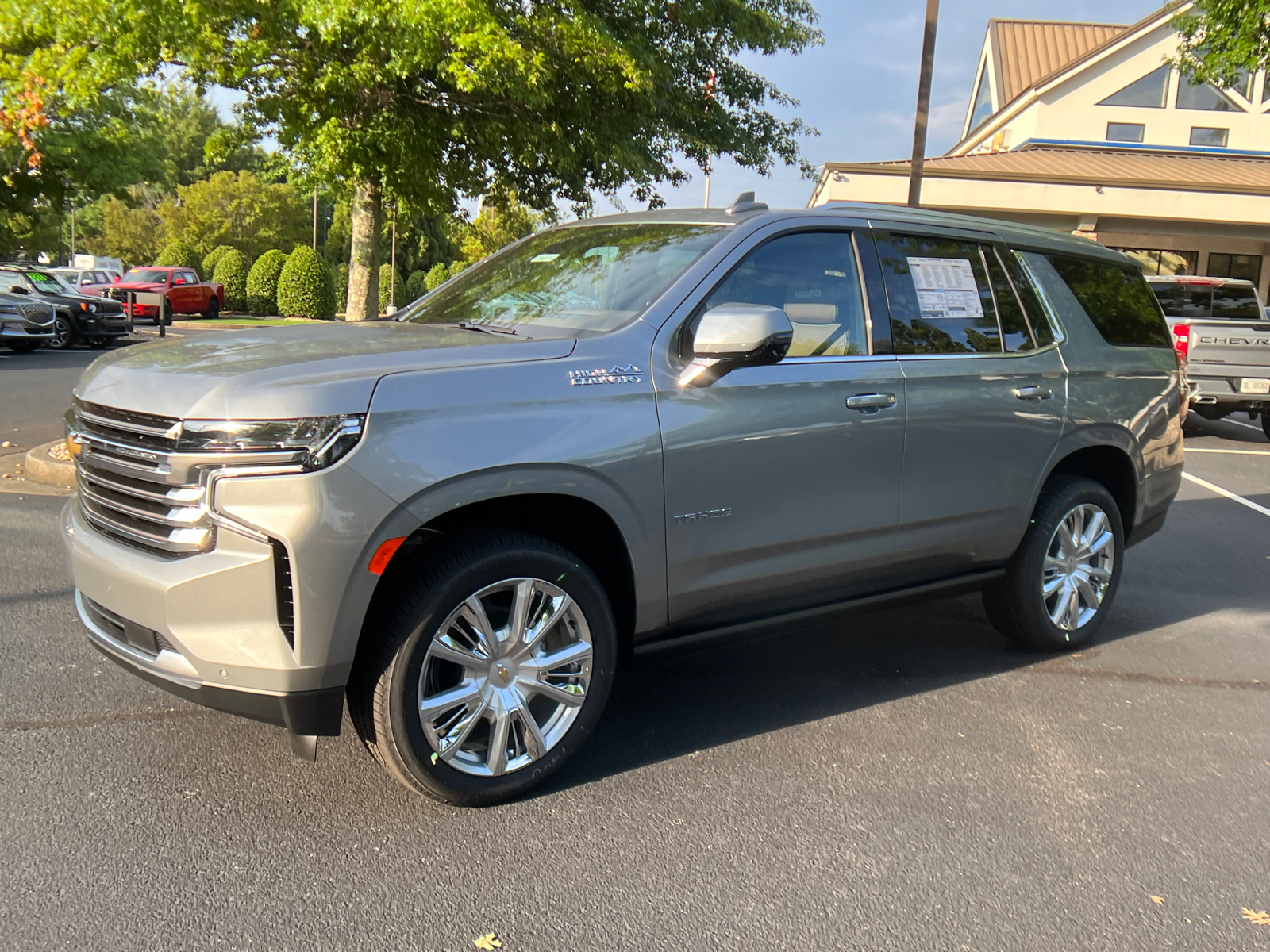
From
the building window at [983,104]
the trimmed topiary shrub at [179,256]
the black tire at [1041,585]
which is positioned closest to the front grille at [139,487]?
the black tire at [1041,585]

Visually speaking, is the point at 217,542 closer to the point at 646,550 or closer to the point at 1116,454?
the point at 646,550

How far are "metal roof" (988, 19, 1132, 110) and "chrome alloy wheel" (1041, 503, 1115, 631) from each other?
3863 cm

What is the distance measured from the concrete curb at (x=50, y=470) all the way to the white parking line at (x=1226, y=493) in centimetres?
929

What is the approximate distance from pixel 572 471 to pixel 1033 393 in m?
2.37

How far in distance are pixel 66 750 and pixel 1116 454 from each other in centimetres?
458

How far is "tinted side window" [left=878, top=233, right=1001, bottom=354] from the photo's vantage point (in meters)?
4.33

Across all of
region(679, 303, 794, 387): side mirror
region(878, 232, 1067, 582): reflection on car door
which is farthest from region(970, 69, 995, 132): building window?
region(679, 303, 794, 387): side mirror

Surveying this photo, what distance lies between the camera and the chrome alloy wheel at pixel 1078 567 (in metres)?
4.98

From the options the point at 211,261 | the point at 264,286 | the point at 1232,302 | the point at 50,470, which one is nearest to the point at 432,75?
the point at 50,470

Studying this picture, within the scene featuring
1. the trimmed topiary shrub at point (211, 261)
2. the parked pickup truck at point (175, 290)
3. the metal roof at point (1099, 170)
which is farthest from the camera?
the trimmed topiary shrub at point (211, 261)

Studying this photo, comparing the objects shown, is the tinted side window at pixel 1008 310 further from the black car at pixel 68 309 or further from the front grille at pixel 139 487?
the black car at pixel 68 309

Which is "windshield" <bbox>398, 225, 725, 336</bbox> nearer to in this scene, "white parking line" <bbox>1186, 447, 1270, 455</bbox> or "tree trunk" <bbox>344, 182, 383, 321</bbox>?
"tree trunk" <bbox>344, 182, 383, 321</bbox>

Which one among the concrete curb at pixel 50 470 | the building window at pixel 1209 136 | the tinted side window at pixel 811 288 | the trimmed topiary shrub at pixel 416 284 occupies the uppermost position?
the building window at pixel 1209 136

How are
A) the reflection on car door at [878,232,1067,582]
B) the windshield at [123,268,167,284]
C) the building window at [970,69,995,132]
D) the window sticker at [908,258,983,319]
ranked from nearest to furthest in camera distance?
the reflection on car door at [878,232,1067,582] → the window sticker at [908,258,983,319] → the windshield at [123,268,167,284] → the building window at [970,69,995,132]
